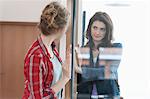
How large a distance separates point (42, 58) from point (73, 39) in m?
0.35

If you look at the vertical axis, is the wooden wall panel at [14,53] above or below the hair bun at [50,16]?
below

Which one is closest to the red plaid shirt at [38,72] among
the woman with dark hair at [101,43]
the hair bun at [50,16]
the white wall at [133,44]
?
the hair bun at [50,16]

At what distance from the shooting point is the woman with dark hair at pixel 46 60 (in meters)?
1.50

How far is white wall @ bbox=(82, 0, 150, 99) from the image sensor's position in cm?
182

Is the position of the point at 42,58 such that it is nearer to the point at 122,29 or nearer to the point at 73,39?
the point at 73,39

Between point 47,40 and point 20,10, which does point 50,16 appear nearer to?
point 47,40

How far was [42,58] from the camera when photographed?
4.97 ft

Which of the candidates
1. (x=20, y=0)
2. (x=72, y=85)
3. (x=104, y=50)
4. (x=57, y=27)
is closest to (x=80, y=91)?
(x=72, y=85)

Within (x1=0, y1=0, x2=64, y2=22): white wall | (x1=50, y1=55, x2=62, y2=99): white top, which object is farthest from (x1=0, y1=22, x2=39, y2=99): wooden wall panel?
(x1=50, y1=55, x2=62, y2=99): white top

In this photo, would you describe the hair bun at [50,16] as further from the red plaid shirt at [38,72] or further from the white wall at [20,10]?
the white wall at [20,10]

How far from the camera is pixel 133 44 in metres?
1.84

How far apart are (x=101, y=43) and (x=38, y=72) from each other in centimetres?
58

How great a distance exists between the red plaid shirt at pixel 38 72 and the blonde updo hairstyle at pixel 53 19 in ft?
0.31

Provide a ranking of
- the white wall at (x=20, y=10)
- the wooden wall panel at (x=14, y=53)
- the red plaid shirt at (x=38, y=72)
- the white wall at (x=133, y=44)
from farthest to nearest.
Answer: the wooden wall panel at (x=14, y=53)
the white wall at (x=20, y=10)
the white wall at (x=133, y=44)
the red plaid shirt at (x=38, y=72)
